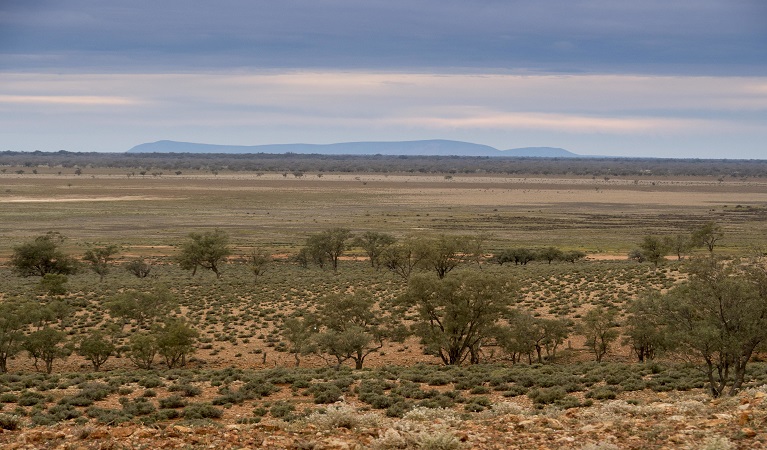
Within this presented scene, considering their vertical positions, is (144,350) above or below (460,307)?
below

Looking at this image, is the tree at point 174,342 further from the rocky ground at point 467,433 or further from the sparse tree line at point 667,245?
the sparse tree line at point 667,245

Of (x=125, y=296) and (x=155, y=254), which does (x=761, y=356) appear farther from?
(x=155, y=254)

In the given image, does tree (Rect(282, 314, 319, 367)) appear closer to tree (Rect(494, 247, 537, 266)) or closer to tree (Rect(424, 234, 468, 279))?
tree (Rect(424, 234, 468, 279))

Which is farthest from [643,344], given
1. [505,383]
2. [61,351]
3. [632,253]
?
[632,253]

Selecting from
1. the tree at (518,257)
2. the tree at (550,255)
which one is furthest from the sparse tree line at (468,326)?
the tree at (550,255)

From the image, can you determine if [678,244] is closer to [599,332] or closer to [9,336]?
[599,332]

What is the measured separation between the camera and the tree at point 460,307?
27.0 metres

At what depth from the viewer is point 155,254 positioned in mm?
71188

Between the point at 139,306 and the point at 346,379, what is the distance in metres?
17.5

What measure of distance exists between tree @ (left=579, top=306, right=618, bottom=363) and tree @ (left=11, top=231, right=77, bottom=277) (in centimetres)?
4127

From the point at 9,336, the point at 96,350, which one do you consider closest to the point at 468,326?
the point at 96,350

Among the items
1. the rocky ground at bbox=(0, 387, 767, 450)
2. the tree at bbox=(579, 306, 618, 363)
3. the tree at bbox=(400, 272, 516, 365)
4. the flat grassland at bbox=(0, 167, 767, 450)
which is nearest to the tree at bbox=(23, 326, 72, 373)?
the flat grassland at bbox=(0, 167, 767, 450)

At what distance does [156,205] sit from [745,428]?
130 metres

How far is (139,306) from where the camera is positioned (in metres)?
33.7
